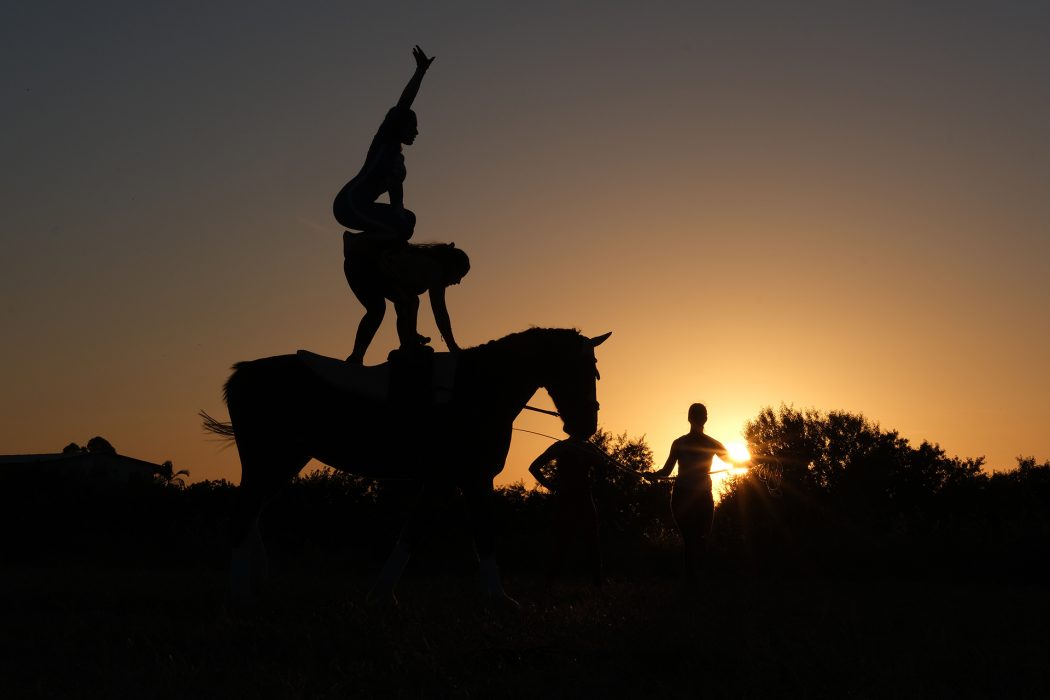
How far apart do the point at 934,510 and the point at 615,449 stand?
49.7 ft

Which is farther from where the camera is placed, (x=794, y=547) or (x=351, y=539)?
(x=351, y=539)

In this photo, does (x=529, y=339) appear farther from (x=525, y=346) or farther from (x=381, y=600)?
(x=381, y=600)

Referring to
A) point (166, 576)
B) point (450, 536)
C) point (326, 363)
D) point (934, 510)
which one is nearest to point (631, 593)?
point (326, 363)

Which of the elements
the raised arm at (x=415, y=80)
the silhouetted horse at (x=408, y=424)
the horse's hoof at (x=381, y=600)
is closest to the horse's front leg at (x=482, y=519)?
the silhouetted horse at (x=408, y=424)

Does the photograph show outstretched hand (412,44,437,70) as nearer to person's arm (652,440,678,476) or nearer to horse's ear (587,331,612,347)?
horse's ear (587,331,612,347)

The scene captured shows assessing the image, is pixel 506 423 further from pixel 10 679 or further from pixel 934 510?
pixel 934 510

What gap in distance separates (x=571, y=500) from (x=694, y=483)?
153 centimetres

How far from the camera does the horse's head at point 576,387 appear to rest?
397 inches

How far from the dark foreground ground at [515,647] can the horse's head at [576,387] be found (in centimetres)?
181

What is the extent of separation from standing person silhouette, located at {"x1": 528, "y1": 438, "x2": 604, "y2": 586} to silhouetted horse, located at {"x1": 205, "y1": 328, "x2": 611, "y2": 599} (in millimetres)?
1612

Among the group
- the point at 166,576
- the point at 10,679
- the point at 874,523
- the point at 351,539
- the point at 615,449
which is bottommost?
the point at 10,679

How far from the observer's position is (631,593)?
1091 cm

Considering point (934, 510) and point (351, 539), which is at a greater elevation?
point (934, 510)

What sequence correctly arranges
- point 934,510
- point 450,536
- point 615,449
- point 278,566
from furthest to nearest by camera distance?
point 934,510, point 615,449, point 450,536, point 278,566
